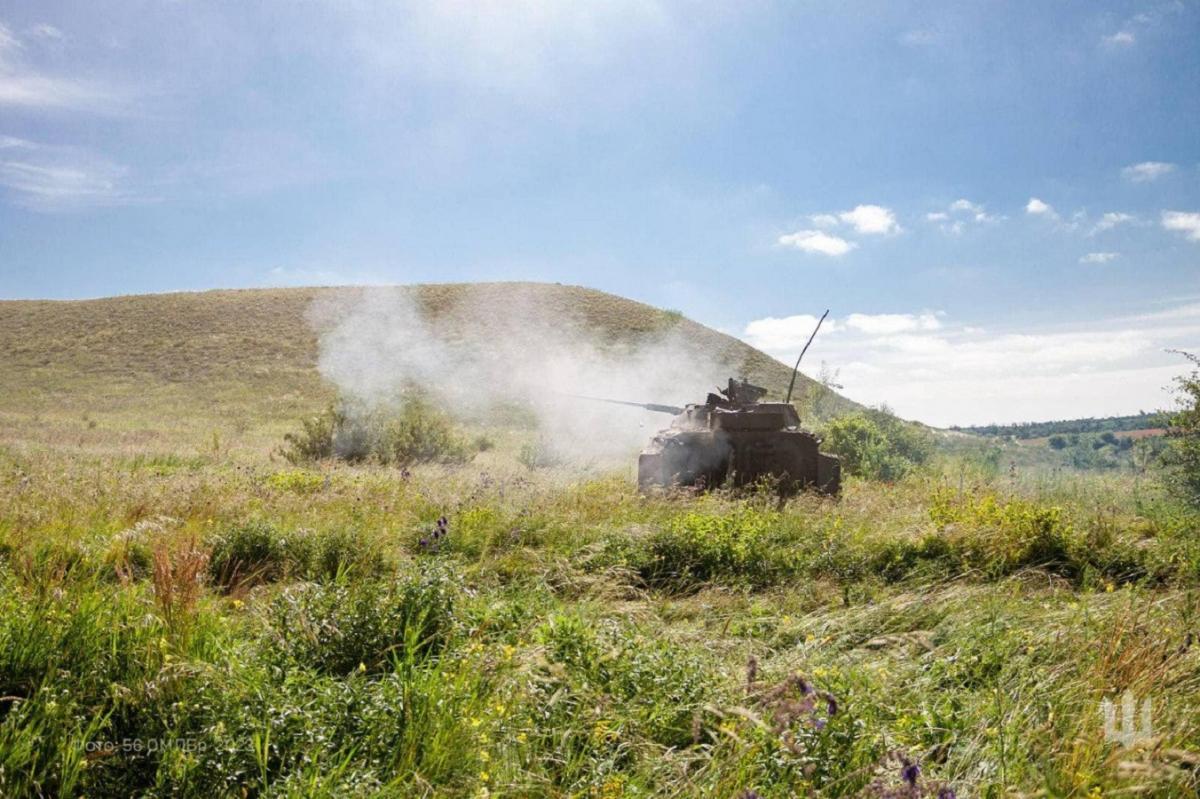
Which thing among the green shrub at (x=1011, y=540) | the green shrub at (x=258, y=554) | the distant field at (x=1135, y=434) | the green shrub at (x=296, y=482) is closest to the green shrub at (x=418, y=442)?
the green shrub at (x=296, y=482)

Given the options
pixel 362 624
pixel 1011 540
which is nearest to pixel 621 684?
pixel 362 624

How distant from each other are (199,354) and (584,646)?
56123 mm

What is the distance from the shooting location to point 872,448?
672 inches

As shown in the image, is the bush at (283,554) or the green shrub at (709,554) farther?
the green shrub at (709,554)

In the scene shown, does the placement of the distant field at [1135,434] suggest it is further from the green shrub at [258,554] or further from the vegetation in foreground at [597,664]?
the green shrub at [258,554]

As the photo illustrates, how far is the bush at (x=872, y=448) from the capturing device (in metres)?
16.8

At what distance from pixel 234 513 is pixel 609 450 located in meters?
16.2

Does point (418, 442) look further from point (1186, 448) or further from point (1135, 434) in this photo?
point (1135, 434)

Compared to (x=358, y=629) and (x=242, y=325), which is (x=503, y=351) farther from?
(x=358, y=629)

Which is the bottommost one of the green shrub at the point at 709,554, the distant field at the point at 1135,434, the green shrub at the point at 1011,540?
the green shrub at the point at 709,554

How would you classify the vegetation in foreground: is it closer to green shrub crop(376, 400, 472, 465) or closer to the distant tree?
the distant tree

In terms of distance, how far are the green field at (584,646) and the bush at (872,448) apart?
706cm

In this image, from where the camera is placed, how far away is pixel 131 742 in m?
2.83

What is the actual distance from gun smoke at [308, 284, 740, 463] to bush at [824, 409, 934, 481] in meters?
6.79
